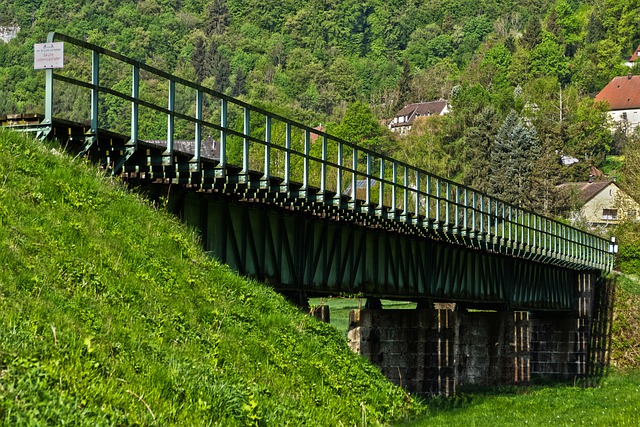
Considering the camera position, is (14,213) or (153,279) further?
(153,279)

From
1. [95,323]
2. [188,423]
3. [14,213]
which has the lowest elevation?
[188,423]

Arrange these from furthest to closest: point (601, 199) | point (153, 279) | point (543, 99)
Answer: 1. point (543, 99)
2. point (601, 199)
3. point (153, 279)

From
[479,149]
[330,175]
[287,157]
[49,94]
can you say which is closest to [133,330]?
[49,94]

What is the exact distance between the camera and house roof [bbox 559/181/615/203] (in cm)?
13400

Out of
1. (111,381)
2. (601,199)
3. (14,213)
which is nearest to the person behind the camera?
(111,381)

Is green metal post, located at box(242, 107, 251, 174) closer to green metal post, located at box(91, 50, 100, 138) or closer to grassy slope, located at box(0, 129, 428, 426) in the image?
grassy slope, located at box(0, 129, 428, 426)

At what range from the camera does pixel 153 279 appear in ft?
56.1

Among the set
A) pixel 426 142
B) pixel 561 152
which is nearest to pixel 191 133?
pixel 426 142

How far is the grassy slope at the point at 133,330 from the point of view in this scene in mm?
12531

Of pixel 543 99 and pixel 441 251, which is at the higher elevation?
pixel 543 99

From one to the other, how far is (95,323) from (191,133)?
500 ft

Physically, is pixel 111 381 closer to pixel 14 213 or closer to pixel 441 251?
pixel 14 213

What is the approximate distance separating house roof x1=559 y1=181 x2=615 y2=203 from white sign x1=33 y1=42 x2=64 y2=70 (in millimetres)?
117916

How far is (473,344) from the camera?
48906 millimetres
